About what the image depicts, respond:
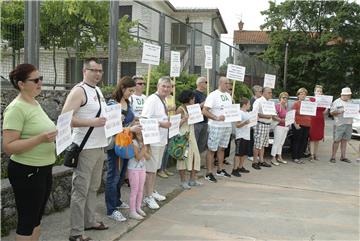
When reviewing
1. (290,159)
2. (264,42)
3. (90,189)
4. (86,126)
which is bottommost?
(290,159)

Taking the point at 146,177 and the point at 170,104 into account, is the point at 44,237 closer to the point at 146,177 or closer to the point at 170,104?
the point at 146,177

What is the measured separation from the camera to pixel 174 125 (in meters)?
6.79

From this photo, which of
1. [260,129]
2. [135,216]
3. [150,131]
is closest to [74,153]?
[150,131]

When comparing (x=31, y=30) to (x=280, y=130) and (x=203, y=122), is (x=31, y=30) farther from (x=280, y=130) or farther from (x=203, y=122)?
(x=280, y=130)

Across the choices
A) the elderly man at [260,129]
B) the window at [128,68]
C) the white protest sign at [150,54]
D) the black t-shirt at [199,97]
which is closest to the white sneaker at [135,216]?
the white protest sign at [150,54]

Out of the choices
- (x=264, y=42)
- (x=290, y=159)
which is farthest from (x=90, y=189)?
(x=264, y=42)

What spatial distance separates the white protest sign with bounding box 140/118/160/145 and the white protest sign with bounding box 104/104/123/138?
69cm

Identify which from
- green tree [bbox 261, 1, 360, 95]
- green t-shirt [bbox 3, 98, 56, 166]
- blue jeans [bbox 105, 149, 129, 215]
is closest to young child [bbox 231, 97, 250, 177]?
blue jeans [bbox 105, 149, 129, 215]

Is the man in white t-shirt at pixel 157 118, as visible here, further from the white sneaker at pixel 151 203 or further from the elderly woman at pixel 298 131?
the elderly woman at pixel 298 131

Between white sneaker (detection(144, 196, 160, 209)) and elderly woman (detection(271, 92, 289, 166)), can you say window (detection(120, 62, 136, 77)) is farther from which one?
elderly woman (detection(271, 92, 289, 166))

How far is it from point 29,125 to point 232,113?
16.7ft

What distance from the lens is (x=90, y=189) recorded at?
4.89 meters

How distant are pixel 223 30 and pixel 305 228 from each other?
1505 inches

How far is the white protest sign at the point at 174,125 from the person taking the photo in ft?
22.0
